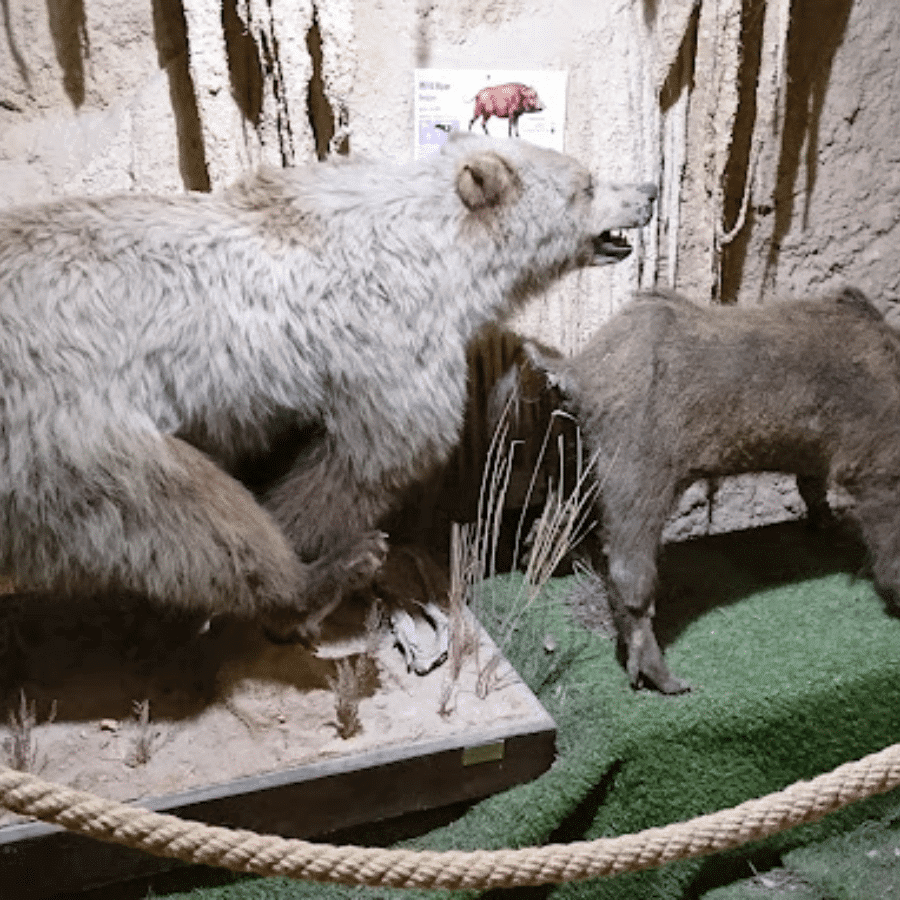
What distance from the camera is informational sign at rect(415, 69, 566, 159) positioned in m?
3.07

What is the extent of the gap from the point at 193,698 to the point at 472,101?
6.45 feet

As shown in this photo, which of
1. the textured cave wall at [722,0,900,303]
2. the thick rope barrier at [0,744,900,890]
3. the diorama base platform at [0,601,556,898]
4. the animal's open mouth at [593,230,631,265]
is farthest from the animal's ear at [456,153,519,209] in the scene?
the thick rope barrier at [0,744,900,890]

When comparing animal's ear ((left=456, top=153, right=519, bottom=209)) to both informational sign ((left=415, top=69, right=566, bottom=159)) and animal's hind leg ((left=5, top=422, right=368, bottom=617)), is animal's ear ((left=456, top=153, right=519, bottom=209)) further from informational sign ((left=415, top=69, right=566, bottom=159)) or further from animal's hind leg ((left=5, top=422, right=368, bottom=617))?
animal's hind leg ((left=5, top=422, right=368, bottom=617))

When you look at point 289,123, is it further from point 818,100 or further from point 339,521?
point 818,100

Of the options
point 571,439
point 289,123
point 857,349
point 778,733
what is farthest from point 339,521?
point 857,349

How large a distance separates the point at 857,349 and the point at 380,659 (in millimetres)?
1754

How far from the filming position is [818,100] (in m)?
3.61

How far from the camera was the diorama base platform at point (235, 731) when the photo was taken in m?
2.36

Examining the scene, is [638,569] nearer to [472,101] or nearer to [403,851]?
[403,851]

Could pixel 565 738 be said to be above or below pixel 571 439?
below

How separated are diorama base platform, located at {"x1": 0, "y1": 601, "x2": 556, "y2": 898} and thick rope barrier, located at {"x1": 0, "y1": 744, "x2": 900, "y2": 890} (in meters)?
Result: 0.70

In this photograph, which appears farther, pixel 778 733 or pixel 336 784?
pixel 778 733

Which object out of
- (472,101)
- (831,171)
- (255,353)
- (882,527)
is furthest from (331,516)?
(831,171)

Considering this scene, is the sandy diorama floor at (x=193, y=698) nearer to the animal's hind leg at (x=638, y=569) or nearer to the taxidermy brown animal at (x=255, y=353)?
the taxidermy brown animal at (x=255, y=353)
